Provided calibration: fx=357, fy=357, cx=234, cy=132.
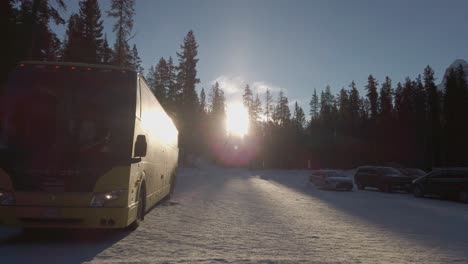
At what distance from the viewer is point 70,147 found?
7.12 metres

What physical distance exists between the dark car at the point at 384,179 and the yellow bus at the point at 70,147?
19.8 m

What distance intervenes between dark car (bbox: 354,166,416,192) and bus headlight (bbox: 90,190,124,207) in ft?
67.5

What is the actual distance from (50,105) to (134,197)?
8.60 feet

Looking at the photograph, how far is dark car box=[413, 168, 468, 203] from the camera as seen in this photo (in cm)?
1802

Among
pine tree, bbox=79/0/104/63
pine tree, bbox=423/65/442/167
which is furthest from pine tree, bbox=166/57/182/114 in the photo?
pine tree, bbox=423/65/442/167

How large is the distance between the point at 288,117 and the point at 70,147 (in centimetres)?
9905

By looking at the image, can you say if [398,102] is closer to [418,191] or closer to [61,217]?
[418,191]

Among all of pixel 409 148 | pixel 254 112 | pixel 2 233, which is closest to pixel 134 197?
pixel 2 233

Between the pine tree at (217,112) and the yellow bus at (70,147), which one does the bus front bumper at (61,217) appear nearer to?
the yellow bus at (70,147)

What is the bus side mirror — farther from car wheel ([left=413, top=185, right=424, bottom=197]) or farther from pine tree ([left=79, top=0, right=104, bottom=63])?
pine tree ([left=79, top=0, right=104, bottom=63])

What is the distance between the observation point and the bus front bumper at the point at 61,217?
6797 millimetres

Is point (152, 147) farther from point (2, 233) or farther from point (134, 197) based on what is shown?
point (2, 233)

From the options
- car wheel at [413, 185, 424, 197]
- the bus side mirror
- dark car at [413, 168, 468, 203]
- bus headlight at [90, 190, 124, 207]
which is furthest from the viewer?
car wheel at [413, 185, 424, 197]

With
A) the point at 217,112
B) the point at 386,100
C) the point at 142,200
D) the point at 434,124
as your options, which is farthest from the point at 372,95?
the point at 142,200
